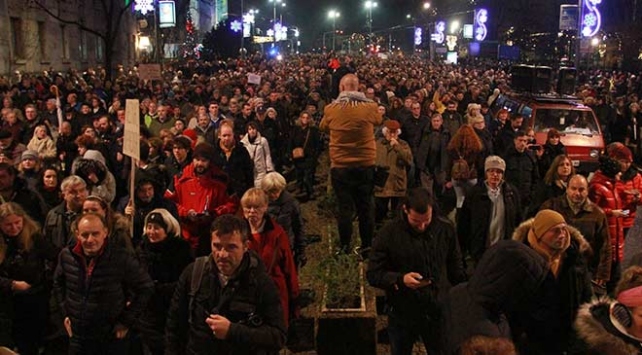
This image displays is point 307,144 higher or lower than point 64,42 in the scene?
lower

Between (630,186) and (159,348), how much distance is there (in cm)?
524

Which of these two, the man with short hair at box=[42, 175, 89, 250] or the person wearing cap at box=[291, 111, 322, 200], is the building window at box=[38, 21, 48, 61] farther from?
the man with short hair at box=[42, 175, 89, 250]

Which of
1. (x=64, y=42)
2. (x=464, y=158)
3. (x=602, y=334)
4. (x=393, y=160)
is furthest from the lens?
(x=64, y=42)

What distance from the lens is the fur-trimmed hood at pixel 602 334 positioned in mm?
3322

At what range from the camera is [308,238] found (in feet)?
36.0

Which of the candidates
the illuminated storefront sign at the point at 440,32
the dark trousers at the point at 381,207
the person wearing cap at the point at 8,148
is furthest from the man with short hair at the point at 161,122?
the illuminated storefront sign at the point at 440,32

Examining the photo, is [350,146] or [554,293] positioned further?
[350,146]

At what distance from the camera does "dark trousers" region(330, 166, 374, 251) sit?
8227 mm

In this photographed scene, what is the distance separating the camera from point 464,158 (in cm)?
924

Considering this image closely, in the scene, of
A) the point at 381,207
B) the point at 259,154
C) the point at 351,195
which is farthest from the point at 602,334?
the point at 259,154

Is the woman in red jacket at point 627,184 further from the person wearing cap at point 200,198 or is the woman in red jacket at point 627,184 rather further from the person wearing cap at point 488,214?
the person wearing cap at point 200,198

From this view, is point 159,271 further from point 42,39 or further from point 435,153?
point 42,39

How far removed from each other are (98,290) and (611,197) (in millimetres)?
5364

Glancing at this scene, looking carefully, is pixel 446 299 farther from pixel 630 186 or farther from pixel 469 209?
pixel 630 186
